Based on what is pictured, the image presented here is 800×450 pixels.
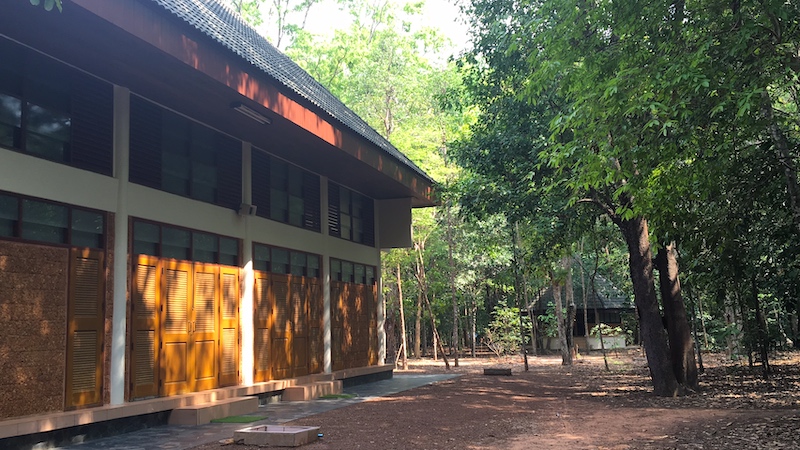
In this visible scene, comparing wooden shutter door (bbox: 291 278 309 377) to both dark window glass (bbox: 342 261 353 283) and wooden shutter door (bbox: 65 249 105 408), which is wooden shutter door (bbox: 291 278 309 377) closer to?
dark window glass (bbox: 342 261 353 283)

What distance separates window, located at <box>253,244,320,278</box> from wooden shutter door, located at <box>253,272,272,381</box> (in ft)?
0.94

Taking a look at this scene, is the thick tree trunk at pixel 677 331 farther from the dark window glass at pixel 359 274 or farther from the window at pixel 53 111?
the window at pixel 53 111

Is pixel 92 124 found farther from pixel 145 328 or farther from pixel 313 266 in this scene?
pixel 313 266

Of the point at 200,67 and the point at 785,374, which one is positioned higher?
the point at 200,67

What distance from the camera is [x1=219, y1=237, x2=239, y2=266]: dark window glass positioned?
1185 centimetres

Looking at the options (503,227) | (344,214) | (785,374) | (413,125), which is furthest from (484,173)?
(413,125)

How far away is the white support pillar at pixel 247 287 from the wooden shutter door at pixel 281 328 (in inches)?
34.7

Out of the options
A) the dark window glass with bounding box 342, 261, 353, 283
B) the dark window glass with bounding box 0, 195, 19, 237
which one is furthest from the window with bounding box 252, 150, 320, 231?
the dark window glass with bounding box 0, 195, 19, 237

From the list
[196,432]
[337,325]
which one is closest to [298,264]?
[337,325]

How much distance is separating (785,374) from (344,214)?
11580mm

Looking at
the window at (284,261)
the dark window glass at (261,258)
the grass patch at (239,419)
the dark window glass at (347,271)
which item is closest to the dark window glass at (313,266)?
the window at (284,261)

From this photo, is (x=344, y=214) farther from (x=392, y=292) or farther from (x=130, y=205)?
(x=392, y=292)

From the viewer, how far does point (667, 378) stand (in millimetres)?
12664

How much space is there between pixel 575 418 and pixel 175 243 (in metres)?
6.94
